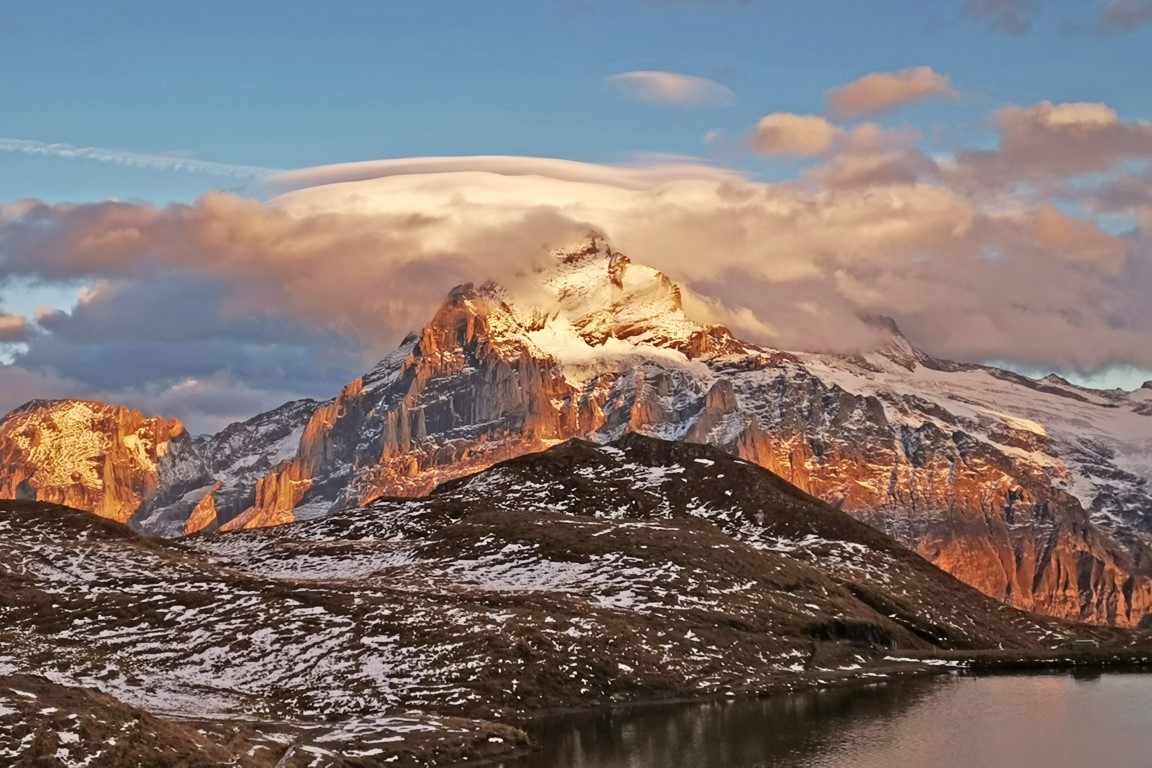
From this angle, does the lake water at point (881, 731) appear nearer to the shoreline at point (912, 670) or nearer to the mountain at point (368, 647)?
the shoreline at point (912, 670)

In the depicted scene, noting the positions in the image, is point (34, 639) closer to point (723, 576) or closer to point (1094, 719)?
point (723, 576)

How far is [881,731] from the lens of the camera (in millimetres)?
128125

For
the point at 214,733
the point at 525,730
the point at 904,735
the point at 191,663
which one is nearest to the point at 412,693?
the point at 525,730

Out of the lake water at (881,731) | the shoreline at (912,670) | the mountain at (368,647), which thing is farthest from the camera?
the shoreline at (912,670)

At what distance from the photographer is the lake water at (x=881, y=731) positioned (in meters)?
116

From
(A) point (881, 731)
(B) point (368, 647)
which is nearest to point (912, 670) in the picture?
(A) point (881, 731)

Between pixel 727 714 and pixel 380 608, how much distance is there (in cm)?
3728

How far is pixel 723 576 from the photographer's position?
7707 inches

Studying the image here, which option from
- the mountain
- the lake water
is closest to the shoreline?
the mountain

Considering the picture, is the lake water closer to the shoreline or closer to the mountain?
the shoreline

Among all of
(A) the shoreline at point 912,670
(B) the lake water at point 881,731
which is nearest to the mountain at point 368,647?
(A) the shoreline at point 912,670

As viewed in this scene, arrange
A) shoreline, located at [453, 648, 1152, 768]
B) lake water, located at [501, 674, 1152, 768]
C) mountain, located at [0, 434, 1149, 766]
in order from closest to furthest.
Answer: mountain, located at [0, 434, 1149, 766] → lake water, located at [501, 674, 1152, 768] → shoreline, located at [453, 648, 1152, 768]

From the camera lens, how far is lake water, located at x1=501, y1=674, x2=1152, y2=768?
115500mm

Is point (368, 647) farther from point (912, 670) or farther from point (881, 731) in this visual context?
point (912, 670)
